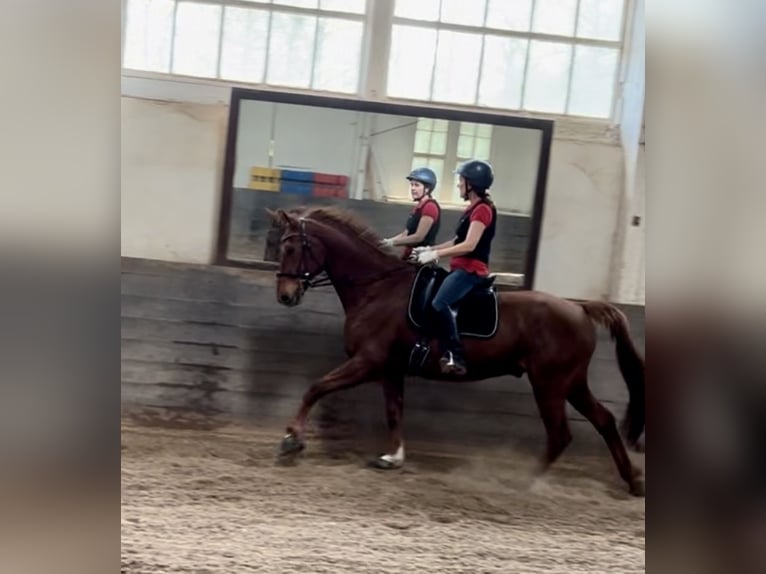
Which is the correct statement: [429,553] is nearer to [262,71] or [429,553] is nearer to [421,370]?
[421,370]

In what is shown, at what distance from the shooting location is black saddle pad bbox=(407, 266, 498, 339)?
71 cm

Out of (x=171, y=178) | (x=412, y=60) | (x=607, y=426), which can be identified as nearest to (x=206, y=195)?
(x=171, y=178)

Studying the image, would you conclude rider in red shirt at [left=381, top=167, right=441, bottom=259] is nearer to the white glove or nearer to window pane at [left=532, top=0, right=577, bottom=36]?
the white glove

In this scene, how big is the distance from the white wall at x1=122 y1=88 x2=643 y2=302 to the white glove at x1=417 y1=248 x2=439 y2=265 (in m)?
0.09

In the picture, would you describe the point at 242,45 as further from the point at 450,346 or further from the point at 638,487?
the point at 638,487

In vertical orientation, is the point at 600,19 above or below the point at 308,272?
above

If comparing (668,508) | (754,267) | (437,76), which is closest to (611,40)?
(437,76)

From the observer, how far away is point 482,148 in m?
0.72

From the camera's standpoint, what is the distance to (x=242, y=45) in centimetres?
70

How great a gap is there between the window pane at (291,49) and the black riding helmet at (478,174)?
6.8 inches

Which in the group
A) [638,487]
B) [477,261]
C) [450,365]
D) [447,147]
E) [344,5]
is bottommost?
[638,487]

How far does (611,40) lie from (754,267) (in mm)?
292

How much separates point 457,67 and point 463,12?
55 mm

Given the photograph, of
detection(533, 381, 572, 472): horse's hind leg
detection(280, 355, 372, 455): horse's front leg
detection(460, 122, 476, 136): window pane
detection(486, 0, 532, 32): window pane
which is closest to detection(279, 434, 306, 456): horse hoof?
detection(280, 355, 372, 455): horse's front leg
